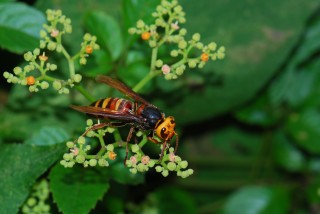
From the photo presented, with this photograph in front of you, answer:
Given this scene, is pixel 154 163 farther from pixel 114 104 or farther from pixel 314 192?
pixel 314 192

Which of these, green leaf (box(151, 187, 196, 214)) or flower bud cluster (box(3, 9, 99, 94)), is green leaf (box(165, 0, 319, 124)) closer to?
green leaf (box(151, 187, 196, 214))

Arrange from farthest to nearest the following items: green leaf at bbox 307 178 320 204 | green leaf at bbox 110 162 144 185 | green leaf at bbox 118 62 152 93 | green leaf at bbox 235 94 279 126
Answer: green leaf at bbox 235 94 279 126
green leaf at bbox 307 178 320 204
green leaf at bbox 118 62 152 93
green leaf at bbox 110 162 144 185

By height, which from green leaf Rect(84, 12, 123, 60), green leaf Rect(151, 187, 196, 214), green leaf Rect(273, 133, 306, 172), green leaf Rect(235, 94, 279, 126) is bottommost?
green leaf Rect(151, 187, 196, 214)

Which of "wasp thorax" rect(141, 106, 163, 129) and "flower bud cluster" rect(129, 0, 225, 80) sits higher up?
"flower bud cluster" rect(129, 0, 225, 80)

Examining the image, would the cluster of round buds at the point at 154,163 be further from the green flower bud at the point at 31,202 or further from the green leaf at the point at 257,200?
the green leaf at the point at 257,200

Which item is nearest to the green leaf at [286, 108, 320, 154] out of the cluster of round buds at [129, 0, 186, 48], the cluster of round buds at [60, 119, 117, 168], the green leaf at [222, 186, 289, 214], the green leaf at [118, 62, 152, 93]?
the green leaf at [222, 186, 289, 214]

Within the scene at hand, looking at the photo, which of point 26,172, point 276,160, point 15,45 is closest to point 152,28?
point 15,45

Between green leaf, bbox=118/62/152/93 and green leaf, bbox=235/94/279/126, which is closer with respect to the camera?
Result: green leaf, bbox=118/62/152/93
